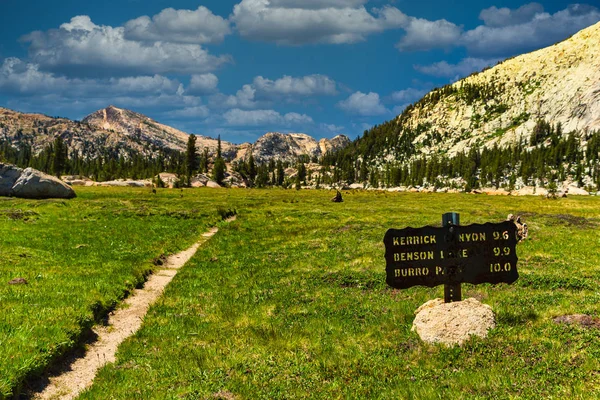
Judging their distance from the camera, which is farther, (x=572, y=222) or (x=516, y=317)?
(x=572, y=222)

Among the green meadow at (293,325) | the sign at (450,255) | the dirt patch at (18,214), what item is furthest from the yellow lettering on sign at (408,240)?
the dirt patch at (18,214)

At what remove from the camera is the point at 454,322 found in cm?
1212

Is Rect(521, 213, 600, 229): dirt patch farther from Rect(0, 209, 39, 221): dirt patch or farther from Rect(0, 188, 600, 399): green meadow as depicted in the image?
Rect(0, 209, 39, 221): dirt patch

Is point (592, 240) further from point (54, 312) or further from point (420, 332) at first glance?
point (54, 312)

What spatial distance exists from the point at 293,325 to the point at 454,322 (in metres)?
5.25

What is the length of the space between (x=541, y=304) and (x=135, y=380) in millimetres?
13094

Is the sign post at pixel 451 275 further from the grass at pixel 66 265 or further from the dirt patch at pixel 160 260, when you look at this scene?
the dirt patch at pixel 160 260

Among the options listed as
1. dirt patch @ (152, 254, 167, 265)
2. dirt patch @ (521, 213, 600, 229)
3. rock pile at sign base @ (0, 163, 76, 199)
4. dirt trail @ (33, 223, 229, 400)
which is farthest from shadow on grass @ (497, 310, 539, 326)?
rock pile at sign base @ (0, 163, 76, 199)

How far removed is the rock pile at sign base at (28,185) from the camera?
58.7 m

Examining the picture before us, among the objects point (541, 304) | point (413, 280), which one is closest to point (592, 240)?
point (541, 304)

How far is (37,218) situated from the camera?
40688 millimetres

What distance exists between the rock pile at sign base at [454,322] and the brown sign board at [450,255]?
822 mm

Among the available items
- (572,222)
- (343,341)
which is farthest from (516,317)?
(572,222)

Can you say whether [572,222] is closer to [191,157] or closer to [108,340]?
[108,340]
